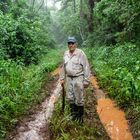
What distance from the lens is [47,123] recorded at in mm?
8352

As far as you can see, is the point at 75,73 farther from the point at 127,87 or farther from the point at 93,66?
the point at 93,66

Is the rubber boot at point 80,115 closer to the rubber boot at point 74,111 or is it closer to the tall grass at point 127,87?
the rubber boot at point 74,111

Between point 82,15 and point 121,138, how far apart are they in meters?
29.5

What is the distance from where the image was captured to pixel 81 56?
303 inches

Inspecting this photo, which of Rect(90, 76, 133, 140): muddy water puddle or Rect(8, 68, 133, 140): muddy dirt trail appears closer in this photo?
Rect(8, 68, 133, 140): muddy dirt trail

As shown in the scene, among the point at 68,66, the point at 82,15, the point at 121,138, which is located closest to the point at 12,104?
the point at 68,66

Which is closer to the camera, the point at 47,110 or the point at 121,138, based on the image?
the point at 121,138

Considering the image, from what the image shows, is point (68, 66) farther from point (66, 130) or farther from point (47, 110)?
point (47, 110)

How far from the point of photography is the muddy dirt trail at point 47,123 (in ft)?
24.9

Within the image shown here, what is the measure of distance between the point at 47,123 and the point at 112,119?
189 centimetres

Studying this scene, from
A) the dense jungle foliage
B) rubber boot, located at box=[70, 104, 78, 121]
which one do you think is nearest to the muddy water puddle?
the dense jungle foliage

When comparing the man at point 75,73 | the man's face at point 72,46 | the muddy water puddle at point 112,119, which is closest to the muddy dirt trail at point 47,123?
the muddy water puddle at point 112,119

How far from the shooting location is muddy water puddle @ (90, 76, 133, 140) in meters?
7.75

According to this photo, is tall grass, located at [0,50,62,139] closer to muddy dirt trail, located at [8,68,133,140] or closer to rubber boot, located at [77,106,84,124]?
muddy dirt trail, located at [8,68,133,140]
